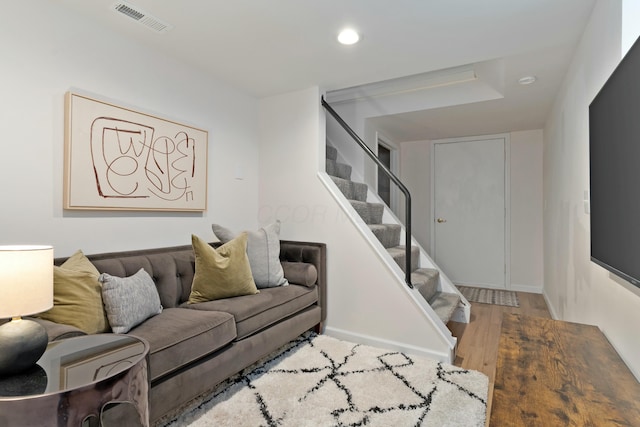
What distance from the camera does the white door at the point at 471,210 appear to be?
4852 millimetres

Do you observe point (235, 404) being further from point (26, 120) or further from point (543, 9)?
point (543, 9)

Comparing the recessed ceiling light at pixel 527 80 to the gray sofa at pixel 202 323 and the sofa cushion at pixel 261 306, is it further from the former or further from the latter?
the sofa cushion at pixel 261 306

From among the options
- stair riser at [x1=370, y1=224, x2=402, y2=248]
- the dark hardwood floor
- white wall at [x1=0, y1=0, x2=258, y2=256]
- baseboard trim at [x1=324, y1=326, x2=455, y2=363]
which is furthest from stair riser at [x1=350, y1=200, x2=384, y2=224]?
white wall at [x1=0, y1=0, x2=258, y2=256]

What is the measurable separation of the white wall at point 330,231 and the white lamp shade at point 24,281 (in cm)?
207

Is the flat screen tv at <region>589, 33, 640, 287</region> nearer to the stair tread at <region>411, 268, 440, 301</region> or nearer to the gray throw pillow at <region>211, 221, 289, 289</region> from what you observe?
the stair tread at <region>411, 268, 440, 301</region>

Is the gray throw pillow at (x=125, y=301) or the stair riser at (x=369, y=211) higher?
the stair riser at (x=369, y=211)

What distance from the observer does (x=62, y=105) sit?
2.00 meters

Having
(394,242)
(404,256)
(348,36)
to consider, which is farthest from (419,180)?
(348,36)

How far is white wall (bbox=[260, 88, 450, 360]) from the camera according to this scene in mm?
2656

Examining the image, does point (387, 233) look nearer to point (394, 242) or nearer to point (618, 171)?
point (394, 242)

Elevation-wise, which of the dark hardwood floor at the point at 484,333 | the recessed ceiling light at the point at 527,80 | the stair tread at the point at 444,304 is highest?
the recessed ceiling light at the point at 527,80

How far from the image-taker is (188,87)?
9.07ft

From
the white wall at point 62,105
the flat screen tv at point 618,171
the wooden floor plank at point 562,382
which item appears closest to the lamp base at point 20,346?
the white wall at point 62,105

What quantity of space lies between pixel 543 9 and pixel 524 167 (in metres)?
3.17
